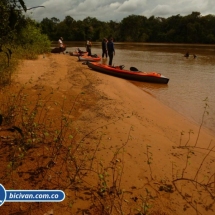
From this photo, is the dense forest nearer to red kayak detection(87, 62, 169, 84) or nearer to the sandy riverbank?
red kayak detection(87, 62, 169, 84)

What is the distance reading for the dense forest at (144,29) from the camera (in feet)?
200

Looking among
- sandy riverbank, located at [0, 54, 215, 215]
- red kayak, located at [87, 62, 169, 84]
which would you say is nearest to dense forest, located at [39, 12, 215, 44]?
red kayak, located at [87, 62, 169, 84]

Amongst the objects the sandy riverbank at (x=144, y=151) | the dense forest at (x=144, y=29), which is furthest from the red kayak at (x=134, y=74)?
the dense forest at (x=144, y=29)

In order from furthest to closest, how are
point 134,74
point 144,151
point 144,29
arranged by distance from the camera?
1. point 144,29
2. point 134,74
3. point 144,151

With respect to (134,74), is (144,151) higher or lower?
lower

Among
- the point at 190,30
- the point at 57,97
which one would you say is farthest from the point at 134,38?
the point at 57,97

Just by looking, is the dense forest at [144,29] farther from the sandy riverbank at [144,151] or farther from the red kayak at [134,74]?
the sandy riverbank at [144,151]

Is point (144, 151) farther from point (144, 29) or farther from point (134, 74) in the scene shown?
point (144, 29)

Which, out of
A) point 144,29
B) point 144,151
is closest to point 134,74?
point 144,151

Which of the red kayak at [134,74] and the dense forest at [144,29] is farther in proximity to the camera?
the dense forest at [144,29]

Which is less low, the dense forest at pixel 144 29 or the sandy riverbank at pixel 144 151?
the dense forest at pixel 144 29

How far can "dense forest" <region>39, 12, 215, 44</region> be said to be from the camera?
61.0 m

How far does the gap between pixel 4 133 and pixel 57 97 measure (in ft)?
7.94

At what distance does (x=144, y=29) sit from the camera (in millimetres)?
75562
